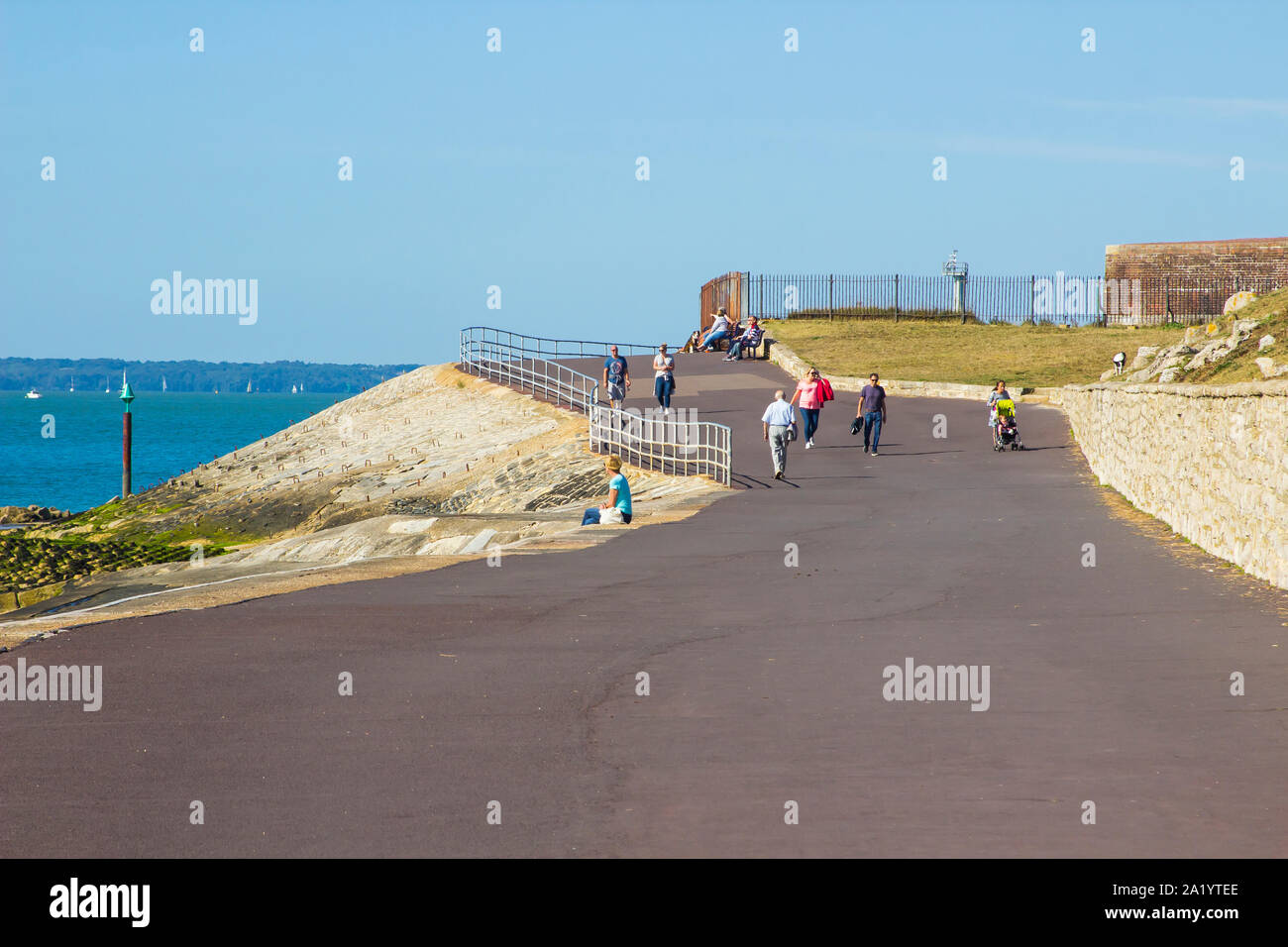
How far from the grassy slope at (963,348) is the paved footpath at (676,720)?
95.4 ft

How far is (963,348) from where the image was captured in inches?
1948

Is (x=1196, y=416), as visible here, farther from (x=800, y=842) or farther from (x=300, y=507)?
(x=300, y=507)

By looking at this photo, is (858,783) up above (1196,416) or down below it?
below

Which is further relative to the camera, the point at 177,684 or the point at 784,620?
the point at 784,620

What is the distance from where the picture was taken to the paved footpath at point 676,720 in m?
5.98

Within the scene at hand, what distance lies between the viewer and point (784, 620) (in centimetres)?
1134

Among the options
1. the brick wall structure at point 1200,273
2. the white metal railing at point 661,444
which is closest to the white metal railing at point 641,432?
the white metal railing at point 661,444

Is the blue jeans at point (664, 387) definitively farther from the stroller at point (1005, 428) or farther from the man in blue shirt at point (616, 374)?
the stroller at point (1005, 428)

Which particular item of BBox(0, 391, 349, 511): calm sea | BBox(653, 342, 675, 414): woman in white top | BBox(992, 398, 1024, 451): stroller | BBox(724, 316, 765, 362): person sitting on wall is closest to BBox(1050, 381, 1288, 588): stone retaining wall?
BBox(992, 398, 1024, 451): stroller

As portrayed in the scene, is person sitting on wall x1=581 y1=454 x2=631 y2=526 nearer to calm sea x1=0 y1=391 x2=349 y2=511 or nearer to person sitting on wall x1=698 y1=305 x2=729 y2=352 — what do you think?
person sitting on wall x1=698 y1=305 x2=729 y2=352

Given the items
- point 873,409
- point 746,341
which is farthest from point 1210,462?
point 746,341

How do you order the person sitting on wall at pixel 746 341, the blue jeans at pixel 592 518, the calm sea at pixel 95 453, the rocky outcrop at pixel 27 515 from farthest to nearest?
the calm sea at pixel 95 453 → the person sitting on wall at pixel 746 341 → the rocky outcrop at pixel 27 515 → the blue jeans at pixel 592 518

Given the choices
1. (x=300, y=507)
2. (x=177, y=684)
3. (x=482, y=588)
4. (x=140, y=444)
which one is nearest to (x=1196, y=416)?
(x=482, y=588)
